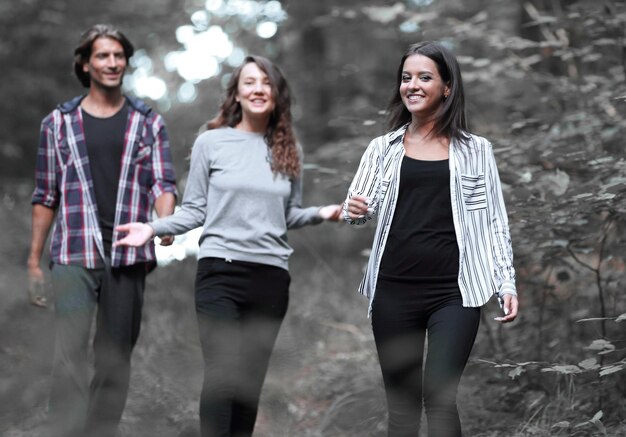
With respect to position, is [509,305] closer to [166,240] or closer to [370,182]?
[370,182]

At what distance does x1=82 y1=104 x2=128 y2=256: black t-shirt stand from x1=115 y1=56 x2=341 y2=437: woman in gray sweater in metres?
0.35

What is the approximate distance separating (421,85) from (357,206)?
61 cm

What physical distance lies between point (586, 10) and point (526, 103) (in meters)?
2.02

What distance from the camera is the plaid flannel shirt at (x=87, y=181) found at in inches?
179

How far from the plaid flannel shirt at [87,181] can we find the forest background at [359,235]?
0.48 meters

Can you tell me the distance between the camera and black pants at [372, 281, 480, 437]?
341 centimetres

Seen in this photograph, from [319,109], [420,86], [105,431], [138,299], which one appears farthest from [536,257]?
[319,109]

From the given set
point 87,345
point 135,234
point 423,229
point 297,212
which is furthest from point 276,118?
point 87,345

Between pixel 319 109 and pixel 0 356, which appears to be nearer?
pixel 0 356

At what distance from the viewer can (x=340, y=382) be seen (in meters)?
6.29

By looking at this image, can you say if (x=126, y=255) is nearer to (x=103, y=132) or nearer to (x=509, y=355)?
(x=103, y=132)

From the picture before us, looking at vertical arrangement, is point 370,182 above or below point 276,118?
below

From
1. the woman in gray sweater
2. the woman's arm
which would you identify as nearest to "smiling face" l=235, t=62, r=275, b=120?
the woman in gray sweater

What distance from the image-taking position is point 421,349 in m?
3.66
